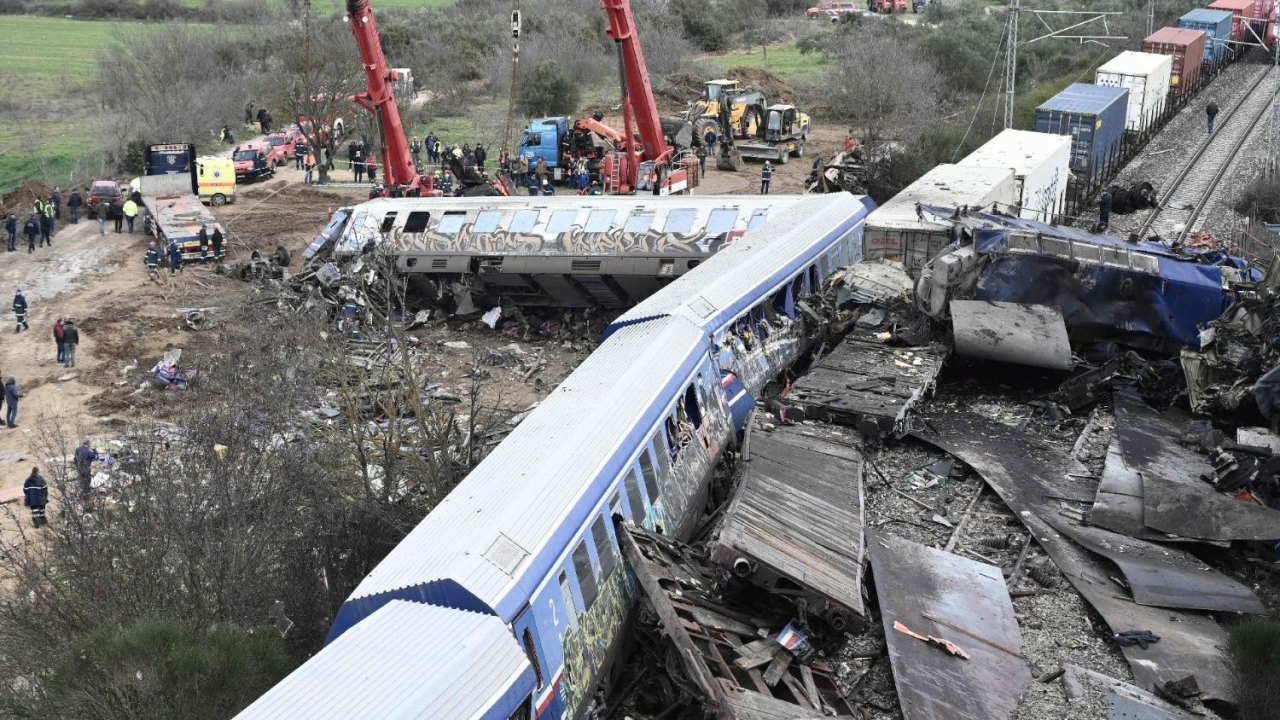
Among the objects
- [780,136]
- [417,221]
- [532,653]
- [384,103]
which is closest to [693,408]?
[532,653]

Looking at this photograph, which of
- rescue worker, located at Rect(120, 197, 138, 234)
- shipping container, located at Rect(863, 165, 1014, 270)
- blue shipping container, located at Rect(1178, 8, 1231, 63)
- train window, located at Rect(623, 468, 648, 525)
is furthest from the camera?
blue shipping container, located at Rect(1178, 8, 1231, 63)

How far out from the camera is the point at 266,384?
19234 mm

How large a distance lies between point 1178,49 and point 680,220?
29.5 metres

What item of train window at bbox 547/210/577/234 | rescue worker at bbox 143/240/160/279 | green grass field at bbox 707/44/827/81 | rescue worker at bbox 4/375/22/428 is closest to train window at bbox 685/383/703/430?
train window at bbox 547/210/577/234

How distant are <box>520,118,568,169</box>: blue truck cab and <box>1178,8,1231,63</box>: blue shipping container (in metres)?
27.1

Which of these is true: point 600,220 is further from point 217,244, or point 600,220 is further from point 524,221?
point 217,244

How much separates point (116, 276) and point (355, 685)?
27076 mm

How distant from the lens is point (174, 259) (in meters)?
32.2

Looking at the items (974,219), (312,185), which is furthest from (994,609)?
(312,185)

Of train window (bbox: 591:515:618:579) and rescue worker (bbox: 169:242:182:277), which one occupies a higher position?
train window (bbox: 591:515:618:579)

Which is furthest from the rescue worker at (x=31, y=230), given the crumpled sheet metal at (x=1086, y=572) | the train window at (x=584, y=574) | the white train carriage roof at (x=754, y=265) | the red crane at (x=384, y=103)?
the train window at (x=584, y=574)

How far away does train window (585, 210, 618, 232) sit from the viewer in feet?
85.6

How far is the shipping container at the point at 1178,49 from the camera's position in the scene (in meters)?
46.5

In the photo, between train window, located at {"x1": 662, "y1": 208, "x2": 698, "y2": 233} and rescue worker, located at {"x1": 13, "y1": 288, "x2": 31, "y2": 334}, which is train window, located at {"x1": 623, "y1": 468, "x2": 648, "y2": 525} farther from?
rescue worker, located at {"x1": 13, "y1": 288, "x2": 31, "y2": 334}
